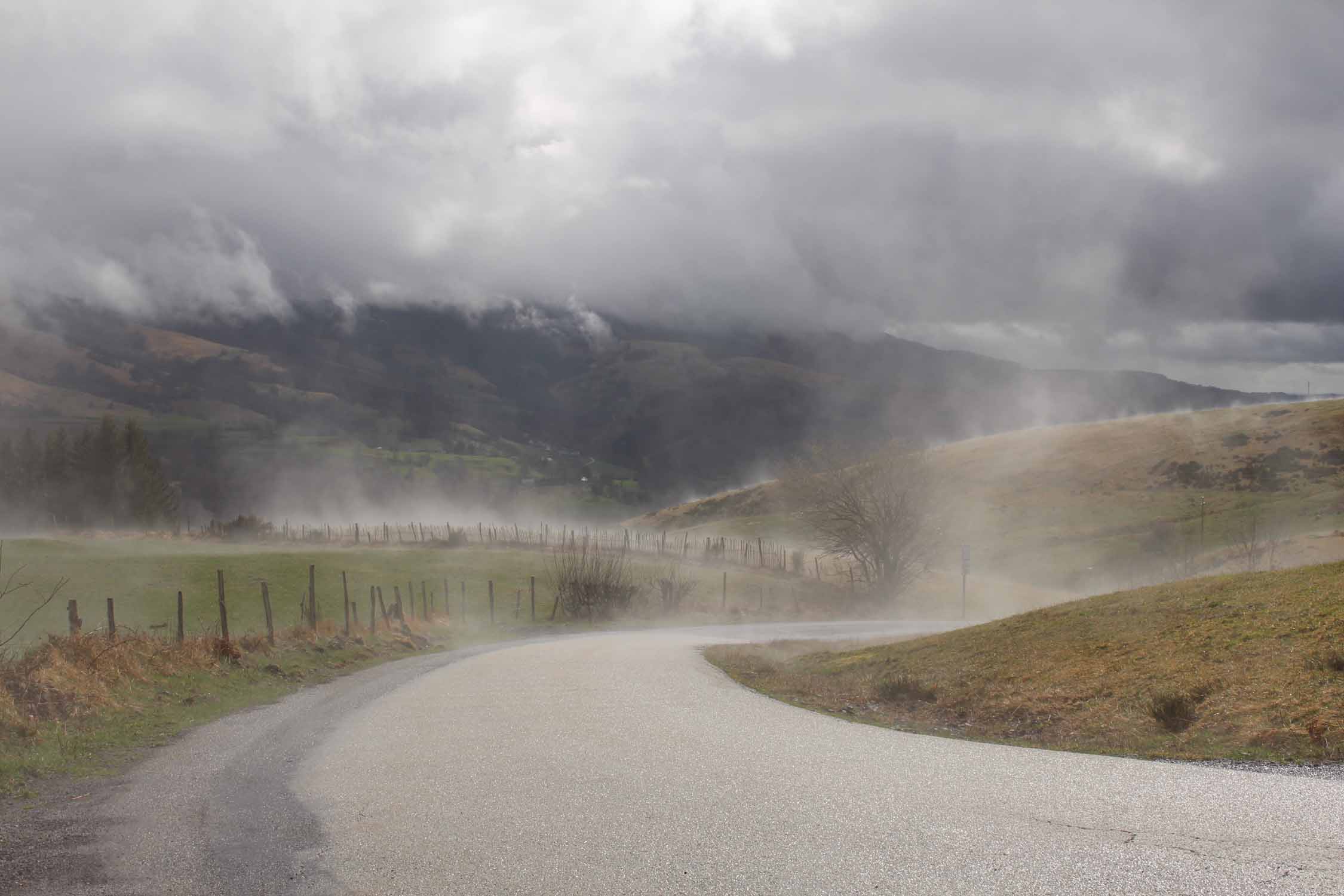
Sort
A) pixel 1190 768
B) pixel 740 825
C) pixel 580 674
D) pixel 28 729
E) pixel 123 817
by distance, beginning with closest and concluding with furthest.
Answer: pixel 740 825
pixel 123 817
pixel 1190 768
pixel 28 729
pixel 580 674

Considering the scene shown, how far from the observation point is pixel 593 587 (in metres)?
56.2

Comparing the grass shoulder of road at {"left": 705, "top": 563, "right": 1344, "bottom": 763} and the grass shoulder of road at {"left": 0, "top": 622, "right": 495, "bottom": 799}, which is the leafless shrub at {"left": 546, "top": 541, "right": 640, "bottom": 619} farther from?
the grass shoulder of road at {"left": 705, "top": 563, "right": 1344, "bottom": 763}

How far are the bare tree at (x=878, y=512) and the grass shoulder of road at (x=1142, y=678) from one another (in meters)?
51.7

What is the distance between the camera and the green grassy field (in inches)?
1897

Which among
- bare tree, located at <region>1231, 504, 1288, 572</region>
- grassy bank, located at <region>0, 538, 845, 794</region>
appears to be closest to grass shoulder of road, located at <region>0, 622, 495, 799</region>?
grassy bank, located at <region>0, 538, 845, 794</region>

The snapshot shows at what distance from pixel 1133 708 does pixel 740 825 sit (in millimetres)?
7162

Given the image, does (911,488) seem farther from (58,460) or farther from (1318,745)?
(58,460)

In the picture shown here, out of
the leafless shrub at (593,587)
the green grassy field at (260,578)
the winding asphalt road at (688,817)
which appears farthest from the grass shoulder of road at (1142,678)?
the leafless shrub at (593,587)

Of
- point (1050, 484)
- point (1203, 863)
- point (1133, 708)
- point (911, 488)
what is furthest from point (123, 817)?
point (1050, 484)

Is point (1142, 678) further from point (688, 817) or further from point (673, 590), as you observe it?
point (673, 590)

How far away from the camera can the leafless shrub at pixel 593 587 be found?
5566 centimetres

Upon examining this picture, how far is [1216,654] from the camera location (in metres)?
15.6

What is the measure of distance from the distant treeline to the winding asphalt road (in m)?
131

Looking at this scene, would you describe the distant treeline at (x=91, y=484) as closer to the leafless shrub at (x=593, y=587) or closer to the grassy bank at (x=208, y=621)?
the grassy bank at (x=208, y=621)
